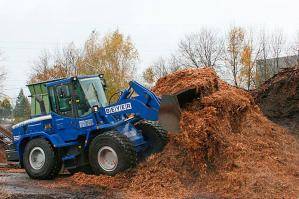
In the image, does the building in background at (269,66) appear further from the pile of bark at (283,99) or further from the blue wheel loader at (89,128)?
the blue wheel loader at (89,128)

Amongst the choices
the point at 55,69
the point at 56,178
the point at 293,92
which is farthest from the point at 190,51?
the point at 56,178

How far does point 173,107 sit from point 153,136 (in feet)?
4.67

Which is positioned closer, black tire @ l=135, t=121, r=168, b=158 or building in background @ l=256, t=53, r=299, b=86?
black tire @ l=135, t=121, r=168, b=158

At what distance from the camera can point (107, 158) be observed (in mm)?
10961

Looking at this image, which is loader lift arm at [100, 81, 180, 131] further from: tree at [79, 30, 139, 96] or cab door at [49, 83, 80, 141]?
tree at [79, 30, 139, 96]

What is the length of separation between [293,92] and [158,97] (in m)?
5.73

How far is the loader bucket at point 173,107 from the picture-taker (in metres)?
10.1

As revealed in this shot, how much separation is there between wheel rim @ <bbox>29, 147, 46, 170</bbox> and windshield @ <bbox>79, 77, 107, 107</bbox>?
1.96 m

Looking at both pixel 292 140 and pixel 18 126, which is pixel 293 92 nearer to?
pixel 292 140

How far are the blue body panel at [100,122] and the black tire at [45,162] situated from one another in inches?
6.4

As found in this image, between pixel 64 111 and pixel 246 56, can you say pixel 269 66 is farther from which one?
pixel 64 111

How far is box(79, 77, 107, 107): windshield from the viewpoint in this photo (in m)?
11.9

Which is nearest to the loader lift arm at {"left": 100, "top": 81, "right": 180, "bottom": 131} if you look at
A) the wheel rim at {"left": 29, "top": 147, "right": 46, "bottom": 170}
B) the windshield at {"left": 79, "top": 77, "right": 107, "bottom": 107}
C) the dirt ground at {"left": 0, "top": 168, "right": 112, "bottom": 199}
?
the windshield at {"left": 79, "top": 77, "right": 107, "bottom": 107}

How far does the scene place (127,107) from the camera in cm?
1108
